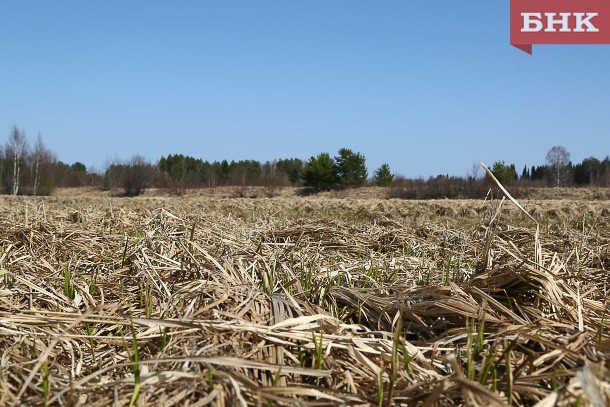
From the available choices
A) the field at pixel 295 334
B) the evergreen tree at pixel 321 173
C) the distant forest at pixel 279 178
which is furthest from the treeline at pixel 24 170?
the field at pixel 295 334

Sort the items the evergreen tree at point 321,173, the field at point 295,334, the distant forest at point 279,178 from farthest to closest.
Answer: the evergreen tree at point 321,173, the distant forest at point 279,178, the field at point 295,334

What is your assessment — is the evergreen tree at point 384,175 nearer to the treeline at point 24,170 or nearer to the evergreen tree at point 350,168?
the evergreen tree at point 350,168

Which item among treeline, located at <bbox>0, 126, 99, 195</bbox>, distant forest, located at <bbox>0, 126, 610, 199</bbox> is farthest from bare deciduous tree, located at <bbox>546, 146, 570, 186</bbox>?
treeline, located at <bbox>0, 126, 99, 195</bbox>

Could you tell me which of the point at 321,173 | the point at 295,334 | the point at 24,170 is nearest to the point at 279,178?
the point at 321,173

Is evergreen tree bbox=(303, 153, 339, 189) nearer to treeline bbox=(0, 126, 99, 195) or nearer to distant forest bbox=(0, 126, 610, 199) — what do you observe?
distant forest bbox=(0, 126, 610, 199)

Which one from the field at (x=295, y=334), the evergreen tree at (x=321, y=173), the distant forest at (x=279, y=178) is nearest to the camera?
the field at (x=295, y=334)

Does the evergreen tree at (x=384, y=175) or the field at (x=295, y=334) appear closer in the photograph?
the field at (x=295, y=334)

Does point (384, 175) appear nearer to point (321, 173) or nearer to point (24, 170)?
point (321, 173)

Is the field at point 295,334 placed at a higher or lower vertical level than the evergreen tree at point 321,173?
lower

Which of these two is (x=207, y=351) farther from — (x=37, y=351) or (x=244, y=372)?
(x=37, y=351)

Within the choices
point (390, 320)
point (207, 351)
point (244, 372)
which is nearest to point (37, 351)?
point (207, 351)

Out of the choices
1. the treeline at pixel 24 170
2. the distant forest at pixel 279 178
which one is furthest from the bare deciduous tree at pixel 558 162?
the treeline at pixel 24 170

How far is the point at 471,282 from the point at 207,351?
1099mm

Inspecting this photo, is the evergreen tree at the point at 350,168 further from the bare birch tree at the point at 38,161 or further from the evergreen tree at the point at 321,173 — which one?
the bare birch tree at the point at 38,161
